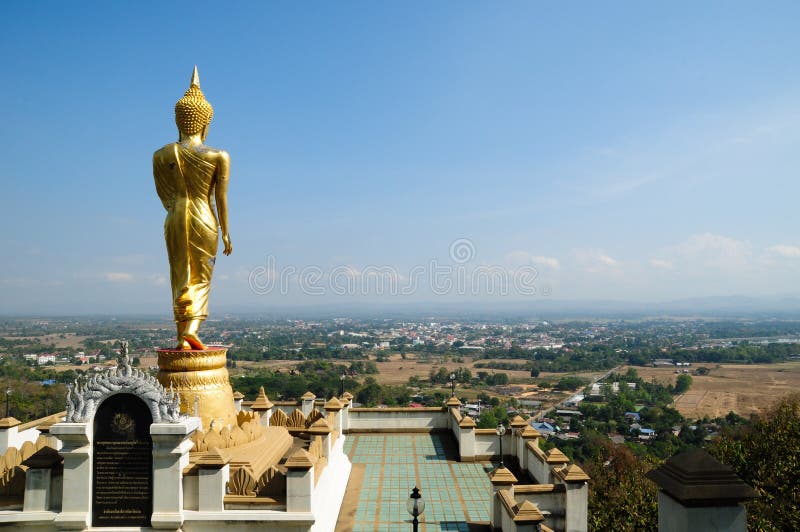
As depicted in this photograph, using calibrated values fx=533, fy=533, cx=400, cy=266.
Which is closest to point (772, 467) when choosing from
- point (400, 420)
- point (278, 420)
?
point (400, 420)

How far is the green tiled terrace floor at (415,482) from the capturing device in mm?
11188

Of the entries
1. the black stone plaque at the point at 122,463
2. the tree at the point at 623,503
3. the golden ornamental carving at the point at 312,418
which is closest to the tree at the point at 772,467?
the tree at the point at 623,503

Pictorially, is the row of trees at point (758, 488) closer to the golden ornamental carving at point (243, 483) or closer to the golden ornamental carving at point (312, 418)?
the golden ornamental carving at point (312, 418)

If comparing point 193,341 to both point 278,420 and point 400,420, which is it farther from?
point 400,420

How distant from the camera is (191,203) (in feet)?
44.8

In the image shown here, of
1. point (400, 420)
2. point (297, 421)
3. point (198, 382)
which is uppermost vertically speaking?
point (198, 382)

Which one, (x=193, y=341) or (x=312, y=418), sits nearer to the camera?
(x=193, y=341)

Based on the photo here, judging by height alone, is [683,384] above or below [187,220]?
below

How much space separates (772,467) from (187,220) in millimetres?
19161

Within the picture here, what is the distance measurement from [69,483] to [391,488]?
6.90m

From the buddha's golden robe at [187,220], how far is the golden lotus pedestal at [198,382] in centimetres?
135

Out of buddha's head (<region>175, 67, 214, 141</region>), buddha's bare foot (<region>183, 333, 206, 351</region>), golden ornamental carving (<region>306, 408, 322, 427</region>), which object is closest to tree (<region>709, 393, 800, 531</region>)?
golden ornamental carving (<region>306, 408, 322, 427</region>)

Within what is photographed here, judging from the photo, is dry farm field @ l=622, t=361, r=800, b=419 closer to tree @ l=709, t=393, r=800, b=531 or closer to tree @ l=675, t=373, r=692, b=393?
tree @ l=675, t=373, r=692, b=393

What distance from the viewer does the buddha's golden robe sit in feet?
44.3
